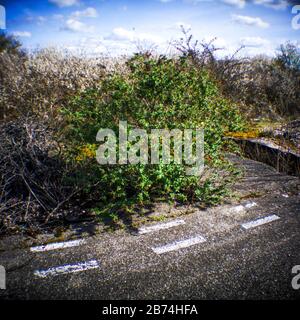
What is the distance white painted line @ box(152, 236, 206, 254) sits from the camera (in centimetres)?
361

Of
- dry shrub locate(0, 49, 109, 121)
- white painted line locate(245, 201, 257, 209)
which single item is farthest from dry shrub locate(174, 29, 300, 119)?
white painted line locate(245, 201, 257, 209)

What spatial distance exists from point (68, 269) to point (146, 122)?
2394mm

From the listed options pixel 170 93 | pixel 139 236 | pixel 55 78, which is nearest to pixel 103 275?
pixel 139 236

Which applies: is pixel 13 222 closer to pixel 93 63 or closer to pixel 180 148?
pixel 180 148

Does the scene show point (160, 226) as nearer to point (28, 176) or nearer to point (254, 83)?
point (28, 176)

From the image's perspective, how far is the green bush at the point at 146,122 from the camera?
4480 millimetres

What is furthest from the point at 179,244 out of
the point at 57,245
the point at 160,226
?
the point at 57,245

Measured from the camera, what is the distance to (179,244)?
3721 mm

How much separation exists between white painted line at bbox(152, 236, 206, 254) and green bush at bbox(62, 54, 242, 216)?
81 cm

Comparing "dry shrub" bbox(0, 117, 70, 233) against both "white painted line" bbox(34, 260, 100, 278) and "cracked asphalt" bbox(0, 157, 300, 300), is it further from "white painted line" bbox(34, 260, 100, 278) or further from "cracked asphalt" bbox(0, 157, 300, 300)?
"white painted line" bbox(34, 260, 100, 278)

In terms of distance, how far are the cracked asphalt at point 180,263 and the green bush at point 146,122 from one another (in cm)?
65

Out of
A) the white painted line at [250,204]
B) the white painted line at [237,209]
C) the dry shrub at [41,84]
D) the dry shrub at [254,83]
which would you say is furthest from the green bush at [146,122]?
the dry shrub at [254,83]

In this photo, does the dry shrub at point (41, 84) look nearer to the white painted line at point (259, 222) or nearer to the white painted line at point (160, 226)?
the white painted line at point (160, 226)

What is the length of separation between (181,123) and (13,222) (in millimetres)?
2982
